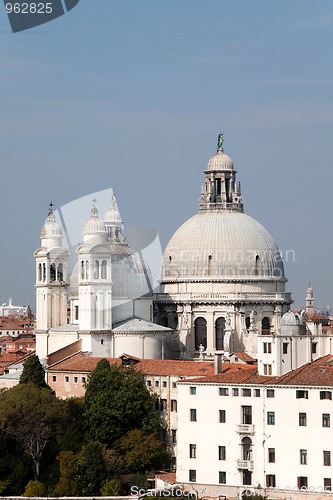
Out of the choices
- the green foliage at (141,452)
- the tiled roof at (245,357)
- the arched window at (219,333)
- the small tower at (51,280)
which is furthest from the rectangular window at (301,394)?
the small tower at (51,280)

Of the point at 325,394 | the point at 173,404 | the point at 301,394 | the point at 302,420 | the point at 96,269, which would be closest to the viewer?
the point at 325,394

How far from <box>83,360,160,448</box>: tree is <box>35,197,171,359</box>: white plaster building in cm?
833

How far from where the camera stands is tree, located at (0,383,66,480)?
43.7 m

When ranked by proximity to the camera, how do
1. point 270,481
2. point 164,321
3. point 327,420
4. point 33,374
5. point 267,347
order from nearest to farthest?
point 327,420, point 270,481, point 267,347, point 33,374, point 164,321

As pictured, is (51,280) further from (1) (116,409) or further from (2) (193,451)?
(2) (193,451)

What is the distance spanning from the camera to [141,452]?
1721 inches

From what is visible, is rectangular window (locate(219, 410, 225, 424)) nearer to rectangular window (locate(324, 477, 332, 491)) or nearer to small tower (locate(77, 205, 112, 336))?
rectangular window (locate(324, 477, 332, 491))

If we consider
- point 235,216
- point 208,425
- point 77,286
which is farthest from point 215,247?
point 208,425

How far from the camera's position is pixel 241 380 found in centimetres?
4209

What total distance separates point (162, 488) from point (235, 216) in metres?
21.1

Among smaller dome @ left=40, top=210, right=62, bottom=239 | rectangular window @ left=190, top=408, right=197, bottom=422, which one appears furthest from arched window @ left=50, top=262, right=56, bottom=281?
rectangular window @ left=190, top=408, right=197, bottom=422

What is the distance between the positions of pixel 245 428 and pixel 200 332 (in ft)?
61.7

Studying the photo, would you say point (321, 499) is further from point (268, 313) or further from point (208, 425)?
point (268, 313)

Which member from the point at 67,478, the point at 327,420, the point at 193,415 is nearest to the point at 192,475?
the point at 193,415
